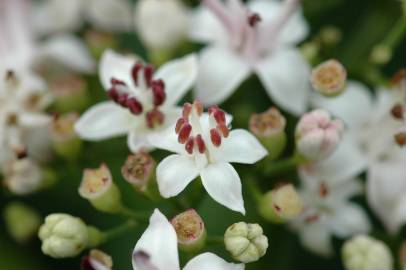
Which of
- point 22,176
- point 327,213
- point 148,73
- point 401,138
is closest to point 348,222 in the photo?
point 327,213

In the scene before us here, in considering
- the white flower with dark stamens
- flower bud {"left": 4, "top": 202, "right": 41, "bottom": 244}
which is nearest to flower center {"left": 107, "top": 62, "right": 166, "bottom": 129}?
the white flower with dark stamens

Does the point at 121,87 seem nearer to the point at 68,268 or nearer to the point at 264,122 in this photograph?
the point at 264,122

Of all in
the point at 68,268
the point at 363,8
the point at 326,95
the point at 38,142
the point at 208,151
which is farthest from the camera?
the point at 363,8

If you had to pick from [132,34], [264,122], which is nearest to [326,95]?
[264,122]

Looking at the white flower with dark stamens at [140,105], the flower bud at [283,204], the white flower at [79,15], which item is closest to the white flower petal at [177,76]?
the white flower with dark stamens at [140,105]

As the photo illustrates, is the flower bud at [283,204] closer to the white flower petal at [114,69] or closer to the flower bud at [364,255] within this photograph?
the flower bud at [364,255]

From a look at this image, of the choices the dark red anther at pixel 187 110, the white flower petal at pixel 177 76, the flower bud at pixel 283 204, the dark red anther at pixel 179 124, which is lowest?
the flower bud at pixel 283 204

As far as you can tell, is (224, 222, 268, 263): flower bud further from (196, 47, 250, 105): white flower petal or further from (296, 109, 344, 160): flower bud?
(196, 47, 250, 105): white flower petal
